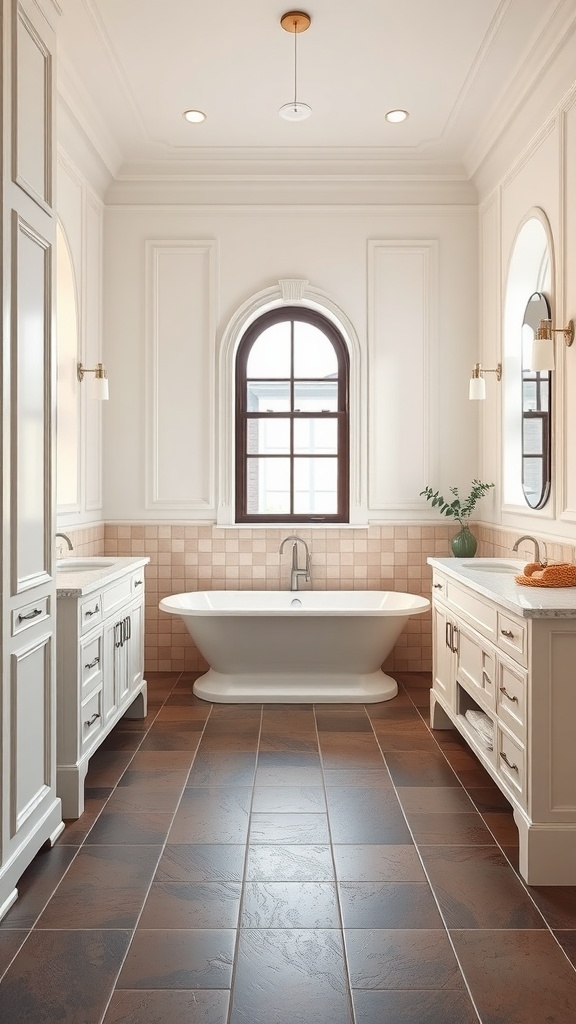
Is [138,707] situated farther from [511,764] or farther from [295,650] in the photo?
[511,764]

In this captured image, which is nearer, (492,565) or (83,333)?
(492,565)

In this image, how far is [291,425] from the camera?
Result: 209 inches

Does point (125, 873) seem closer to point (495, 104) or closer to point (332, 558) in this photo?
point (332, 558)

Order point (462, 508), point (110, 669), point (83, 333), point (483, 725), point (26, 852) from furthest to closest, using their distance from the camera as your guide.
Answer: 1. point (462, 508)
2. point (83, 333)
3. point (110, 669)
4. point (483, 725)
5. point (26, 852)

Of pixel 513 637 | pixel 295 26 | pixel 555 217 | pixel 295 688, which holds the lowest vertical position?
pixel 295 688

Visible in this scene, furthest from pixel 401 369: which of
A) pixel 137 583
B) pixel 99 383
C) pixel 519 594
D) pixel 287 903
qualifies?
pixel 287 903

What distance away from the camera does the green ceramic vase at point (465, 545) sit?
4750 mm

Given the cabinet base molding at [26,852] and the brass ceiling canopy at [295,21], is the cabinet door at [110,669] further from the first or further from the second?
the brass ceiling canopy at [295,21]

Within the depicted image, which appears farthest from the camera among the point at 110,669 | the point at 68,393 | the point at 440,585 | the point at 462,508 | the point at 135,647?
the point at 462,508

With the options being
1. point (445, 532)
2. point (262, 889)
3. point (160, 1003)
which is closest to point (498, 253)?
point (445, 532)

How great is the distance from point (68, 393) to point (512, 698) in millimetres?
3049

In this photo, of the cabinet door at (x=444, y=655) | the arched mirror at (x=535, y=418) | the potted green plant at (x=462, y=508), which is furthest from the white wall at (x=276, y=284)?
the cabinet door at (x=444, y=655)

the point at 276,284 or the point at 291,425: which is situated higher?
the point at 276,284

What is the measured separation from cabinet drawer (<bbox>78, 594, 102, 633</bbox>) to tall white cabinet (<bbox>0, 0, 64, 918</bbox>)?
300 mm
